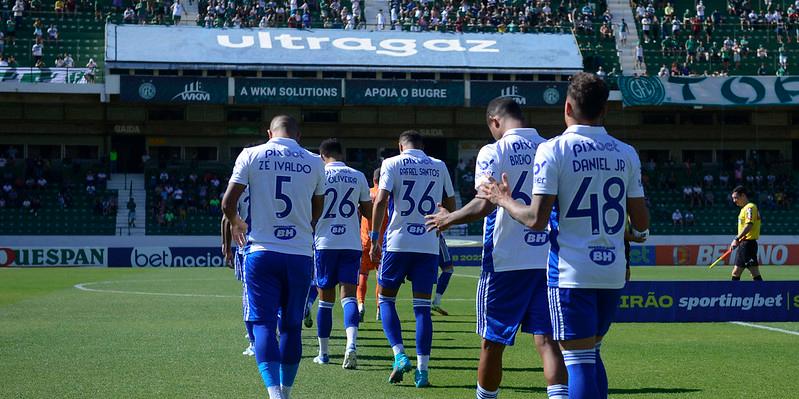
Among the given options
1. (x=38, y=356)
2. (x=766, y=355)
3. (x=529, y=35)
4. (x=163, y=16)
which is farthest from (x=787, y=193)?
(x=38, y=356)

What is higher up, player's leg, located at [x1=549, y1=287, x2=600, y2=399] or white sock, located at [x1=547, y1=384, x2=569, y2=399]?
player's leg, located at [x1=549, y1=287, x2=600, y2=399]

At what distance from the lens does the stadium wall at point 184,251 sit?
40000 millimetres

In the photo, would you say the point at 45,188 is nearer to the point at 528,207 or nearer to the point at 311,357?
the point at 311,357

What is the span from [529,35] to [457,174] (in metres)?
8.12

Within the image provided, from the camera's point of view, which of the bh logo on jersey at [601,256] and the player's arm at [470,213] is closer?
the bh logo on jersey at [601,256]

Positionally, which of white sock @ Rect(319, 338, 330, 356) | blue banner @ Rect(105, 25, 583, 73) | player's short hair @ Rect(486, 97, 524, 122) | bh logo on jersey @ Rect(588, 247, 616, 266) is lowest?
white sock @ Rect(319, 338, 330, 356)

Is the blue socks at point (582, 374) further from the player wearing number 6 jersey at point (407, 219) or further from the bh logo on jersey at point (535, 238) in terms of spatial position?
the player wearing number 6 jersey at point (407, 219)

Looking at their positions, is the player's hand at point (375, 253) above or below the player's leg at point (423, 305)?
above

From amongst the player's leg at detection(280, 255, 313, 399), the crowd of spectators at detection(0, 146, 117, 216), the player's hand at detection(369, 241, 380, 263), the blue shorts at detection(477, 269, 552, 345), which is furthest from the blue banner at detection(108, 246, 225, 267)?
the blue shorts at detection(477, 269, 552, 345)

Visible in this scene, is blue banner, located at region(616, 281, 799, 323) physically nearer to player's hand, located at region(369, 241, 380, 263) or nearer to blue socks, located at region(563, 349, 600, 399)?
player's hand, located at region(369, 241, 380, 263)

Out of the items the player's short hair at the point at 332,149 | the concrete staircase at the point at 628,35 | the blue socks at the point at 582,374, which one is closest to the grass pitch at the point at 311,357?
the player's short hair at the point at 332,149

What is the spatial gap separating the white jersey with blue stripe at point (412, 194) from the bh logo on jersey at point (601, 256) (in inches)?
172

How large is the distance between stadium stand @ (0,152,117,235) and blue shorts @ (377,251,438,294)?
38.1 meters

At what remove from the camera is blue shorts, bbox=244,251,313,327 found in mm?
8383
